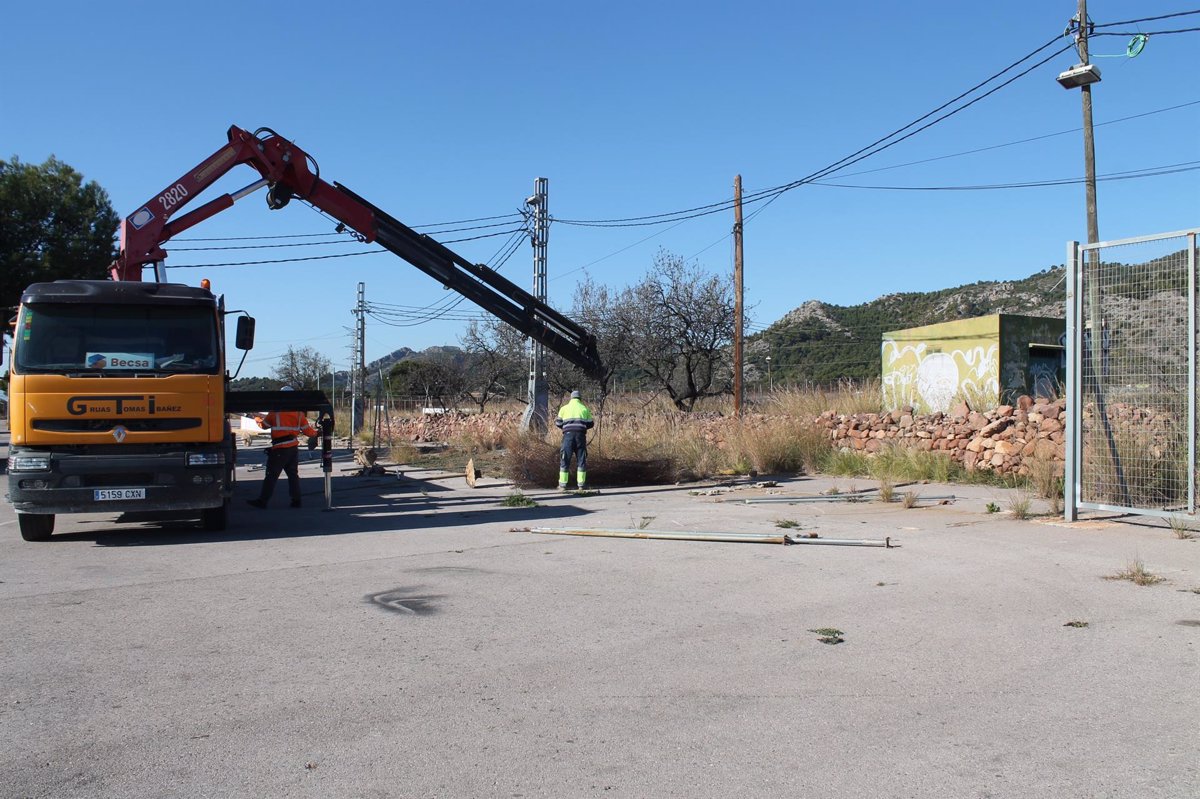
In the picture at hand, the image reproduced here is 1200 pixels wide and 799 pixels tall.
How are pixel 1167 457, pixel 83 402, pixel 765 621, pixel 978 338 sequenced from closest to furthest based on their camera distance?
pixel 765 621
pixel 83 402
pixel 1167 457
pixel 978 338

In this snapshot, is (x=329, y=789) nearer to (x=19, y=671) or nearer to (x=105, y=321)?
(x=19, y=671)

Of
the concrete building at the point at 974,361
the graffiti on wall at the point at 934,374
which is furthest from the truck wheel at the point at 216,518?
the graffiti on wall at the point at 934,374

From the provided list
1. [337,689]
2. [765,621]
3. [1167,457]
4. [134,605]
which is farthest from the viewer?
[1167,457]

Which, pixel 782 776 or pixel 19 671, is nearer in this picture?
pixel 782 776

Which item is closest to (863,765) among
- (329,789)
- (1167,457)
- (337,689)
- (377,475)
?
(329,789)

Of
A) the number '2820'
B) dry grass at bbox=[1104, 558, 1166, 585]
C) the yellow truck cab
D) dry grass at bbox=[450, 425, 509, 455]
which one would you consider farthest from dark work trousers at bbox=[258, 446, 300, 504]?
dry grass at bbox=[1104, 558, 1166, 585]

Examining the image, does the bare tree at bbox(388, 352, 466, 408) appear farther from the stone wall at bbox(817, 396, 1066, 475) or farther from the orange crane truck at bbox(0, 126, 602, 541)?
the orange crane truck at bbox(0, 126, 602, 541)

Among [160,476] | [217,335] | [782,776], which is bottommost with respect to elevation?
[782,776]

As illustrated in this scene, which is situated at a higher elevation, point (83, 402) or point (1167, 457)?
point (83, 402)

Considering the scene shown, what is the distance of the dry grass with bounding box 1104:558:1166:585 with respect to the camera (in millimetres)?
7285

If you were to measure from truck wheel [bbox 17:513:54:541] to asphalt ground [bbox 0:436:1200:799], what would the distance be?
2.75ft

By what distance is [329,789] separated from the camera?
3.74 metres

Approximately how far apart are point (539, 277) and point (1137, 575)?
18.3 m

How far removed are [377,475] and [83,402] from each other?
33.3 ft
